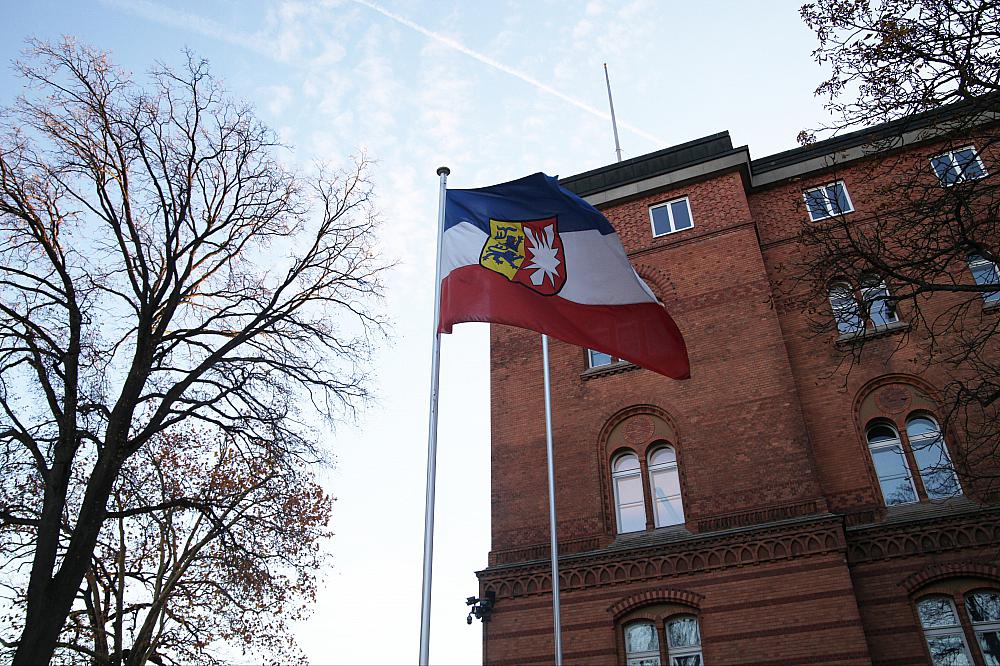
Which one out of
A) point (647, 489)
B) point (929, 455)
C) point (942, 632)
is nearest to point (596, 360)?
point (647, 489)

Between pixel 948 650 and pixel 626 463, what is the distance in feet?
25.4

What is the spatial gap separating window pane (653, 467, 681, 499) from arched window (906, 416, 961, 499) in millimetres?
5251

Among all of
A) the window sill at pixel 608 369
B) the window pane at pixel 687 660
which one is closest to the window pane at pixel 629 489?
the window sill at pixel 608 369

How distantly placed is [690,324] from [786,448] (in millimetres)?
4309

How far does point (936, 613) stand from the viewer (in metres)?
15.5

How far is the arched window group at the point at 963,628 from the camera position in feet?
48.8

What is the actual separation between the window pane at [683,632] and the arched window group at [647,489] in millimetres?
2283

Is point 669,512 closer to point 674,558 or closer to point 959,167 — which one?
point 674,558

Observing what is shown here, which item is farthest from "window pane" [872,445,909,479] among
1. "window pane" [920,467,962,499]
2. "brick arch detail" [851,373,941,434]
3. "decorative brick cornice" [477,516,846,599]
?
"decorative brick cornice" [477,516,846,599]

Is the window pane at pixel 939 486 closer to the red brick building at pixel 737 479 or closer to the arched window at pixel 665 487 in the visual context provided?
the red brick building at pixel 737 479

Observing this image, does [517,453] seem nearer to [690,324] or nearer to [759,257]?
[690,324]

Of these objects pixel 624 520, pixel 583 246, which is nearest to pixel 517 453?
pixel 624 520

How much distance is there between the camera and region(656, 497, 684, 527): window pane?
60.3ft

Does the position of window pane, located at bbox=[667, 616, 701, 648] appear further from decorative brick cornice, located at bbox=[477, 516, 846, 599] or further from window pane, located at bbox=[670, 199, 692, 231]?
window pane, located at bbox=[670, 199, 692, 231]
